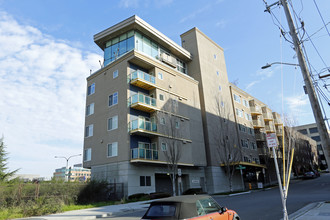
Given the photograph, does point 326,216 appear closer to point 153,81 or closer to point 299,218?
point 299,218

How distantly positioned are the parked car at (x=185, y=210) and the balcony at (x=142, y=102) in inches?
713

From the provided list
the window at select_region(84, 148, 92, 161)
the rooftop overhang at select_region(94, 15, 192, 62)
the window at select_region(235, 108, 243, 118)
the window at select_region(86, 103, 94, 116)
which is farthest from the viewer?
the window at select_region(235, 108, 243, 118)

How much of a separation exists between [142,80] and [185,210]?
20.4m

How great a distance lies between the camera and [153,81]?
1063 inches

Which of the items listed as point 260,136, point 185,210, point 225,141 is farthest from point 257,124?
point 185,210

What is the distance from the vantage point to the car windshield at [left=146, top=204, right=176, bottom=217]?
5715mm

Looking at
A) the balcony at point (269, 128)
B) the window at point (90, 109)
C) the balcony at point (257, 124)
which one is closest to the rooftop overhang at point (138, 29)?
the window at point (90, 109)

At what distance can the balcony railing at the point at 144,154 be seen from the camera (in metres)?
22.5

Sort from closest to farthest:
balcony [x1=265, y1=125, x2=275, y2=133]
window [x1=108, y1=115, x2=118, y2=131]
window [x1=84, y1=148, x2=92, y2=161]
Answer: window [x1=108, y1=115, x2=118, y2=131], window [x1=84, y1=148, x2=92, y2=161], balcony [x1=265, y1=125, x2=275, y2=133]

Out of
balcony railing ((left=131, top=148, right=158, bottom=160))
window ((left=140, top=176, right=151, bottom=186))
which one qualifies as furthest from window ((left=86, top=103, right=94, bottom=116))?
window ((left=140, top=176, right=151, bottom=186))

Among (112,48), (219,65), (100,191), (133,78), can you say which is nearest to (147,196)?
(100,191)

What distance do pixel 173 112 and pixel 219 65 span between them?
59.2ft

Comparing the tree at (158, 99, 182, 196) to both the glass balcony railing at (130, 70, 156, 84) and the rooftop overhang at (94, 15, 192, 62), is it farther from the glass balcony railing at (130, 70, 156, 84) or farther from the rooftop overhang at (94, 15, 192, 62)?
the rooftop overhang at (94, 15, 192, 62)

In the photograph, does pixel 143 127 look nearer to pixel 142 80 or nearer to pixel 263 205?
pixel 142 80
